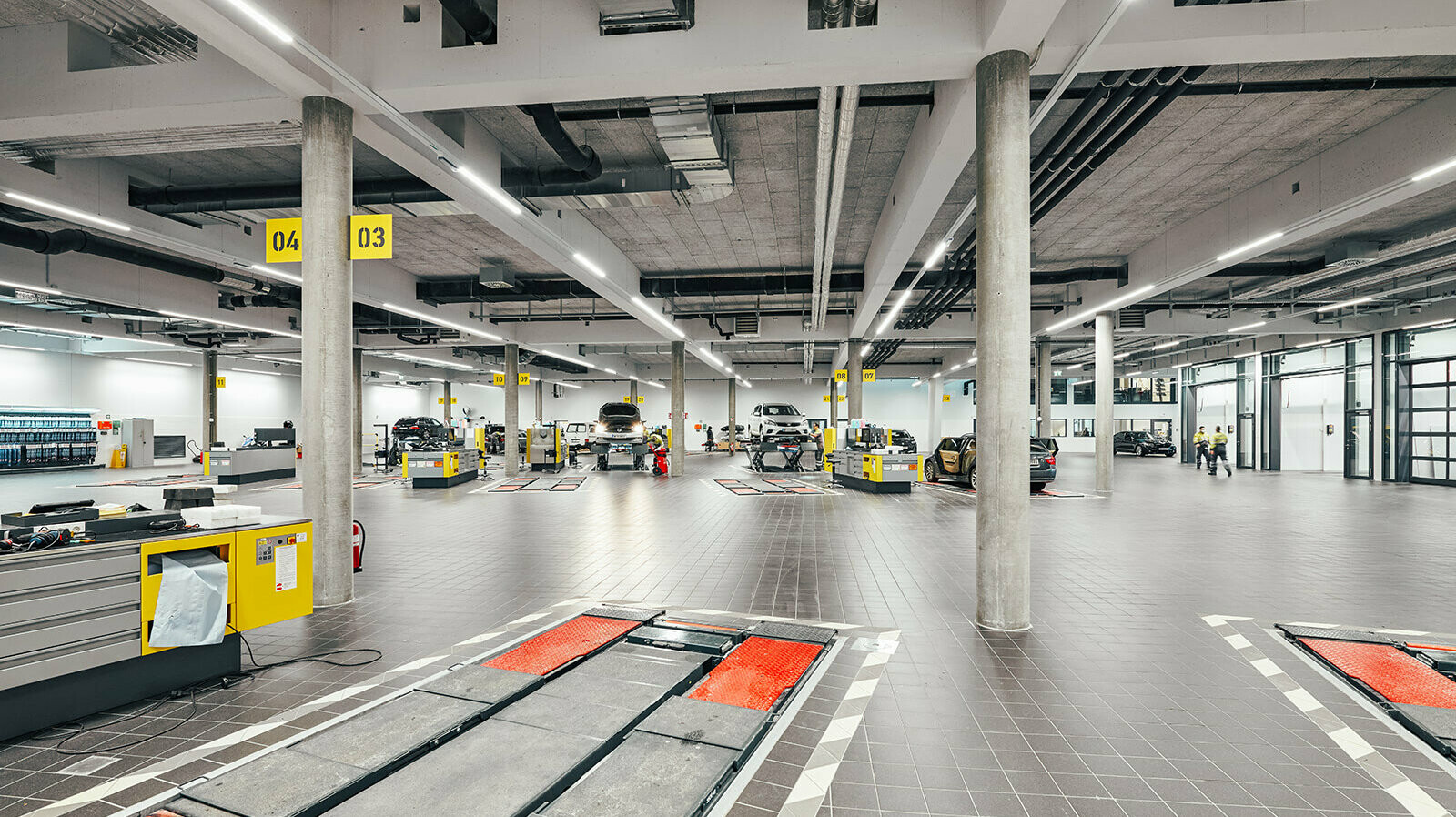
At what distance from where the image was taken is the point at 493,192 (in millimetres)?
7223

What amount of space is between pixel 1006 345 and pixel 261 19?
607 centimetres

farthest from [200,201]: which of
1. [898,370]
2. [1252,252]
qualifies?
[898,370]

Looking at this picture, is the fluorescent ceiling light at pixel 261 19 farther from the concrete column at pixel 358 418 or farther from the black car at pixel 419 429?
the black car at pixel 419 429

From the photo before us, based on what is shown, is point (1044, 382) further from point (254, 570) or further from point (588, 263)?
point (254, 570)

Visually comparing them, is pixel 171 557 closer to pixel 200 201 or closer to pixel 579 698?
pixel 579 698

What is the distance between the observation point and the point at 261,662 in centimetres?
398

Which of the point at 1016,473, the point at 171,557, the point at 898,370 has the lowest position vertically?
the point at 171,557

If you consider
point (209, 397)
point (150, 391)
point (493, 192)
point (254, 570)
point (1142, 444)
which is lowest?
point (1142, 444)

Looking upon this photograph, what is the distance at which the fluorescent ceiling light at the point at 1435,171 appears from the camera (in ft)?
21.5

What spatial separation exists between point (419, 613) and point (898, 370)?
103ft

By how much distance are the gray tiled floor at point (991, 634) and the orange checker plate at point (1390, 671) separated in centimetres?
25

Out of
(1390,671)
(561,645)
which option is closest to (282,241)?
(561,645)

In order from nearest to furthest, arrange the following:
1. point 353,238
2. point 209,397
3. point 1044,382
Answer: point 353,238
point 1044,382
point 209,397

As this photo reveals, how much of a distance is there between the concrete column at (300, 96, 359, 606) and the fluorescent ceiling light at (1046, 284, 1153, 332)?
46.9 ft
